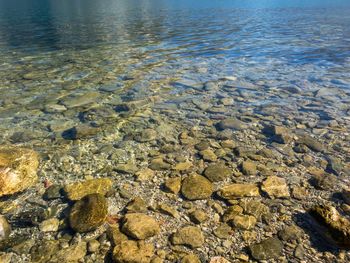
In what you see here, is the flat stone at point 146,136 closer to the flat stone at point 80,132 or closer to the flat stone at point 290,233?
the flat stone at point 80,132

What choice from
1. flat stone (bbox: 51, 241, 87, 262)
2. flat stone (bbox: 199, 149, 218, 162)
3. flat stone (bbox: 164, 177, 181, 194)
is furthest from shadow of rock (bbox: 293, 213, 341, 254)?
flat stone (bbox: 51, 241, 87, 262)

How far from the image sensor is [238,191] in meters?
6.78

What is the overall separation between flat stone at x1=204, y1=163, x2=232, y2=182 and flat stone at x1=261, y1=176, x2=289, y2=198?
3.23 ft

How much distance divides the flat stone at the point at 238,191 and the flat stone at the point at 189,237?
4.25 feet

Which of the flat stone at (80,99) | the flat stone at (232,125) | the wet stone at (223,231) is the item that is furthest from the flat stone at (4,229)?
the flat stone at (80,99)

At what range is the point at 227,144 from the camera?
356 inches

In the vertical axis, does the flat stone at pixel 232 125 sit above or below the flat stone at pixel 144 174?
below

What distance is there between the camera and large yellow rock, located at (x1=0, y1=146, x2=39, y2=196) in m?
6.48

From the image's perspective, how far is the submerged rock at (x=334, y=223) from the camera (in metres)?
5.11

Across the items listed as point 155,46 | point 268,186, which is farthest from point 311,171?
point 155,46

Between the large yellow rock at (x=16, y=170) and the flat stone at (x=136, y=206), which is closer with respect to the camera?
the flat stone at (x=136, y=206)

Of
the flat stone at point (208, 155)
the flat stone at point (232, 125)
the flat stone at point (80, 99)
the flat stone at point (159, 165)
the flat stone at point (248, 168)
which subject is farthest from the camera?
the flat stone at point (80, 99)

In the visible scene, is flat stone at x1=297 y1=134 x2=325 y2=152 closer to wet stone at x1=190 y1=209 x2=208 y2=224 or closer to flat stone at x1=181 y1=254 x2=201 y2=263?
wet stone at x1=190 y1=209 x2=208 y2=224

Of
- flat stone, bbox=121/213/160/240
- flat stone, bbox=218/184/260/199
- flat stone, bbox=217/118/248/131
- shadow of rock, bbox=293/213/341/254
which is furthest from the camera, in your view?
flat stone, bbox=217/118/248/131
